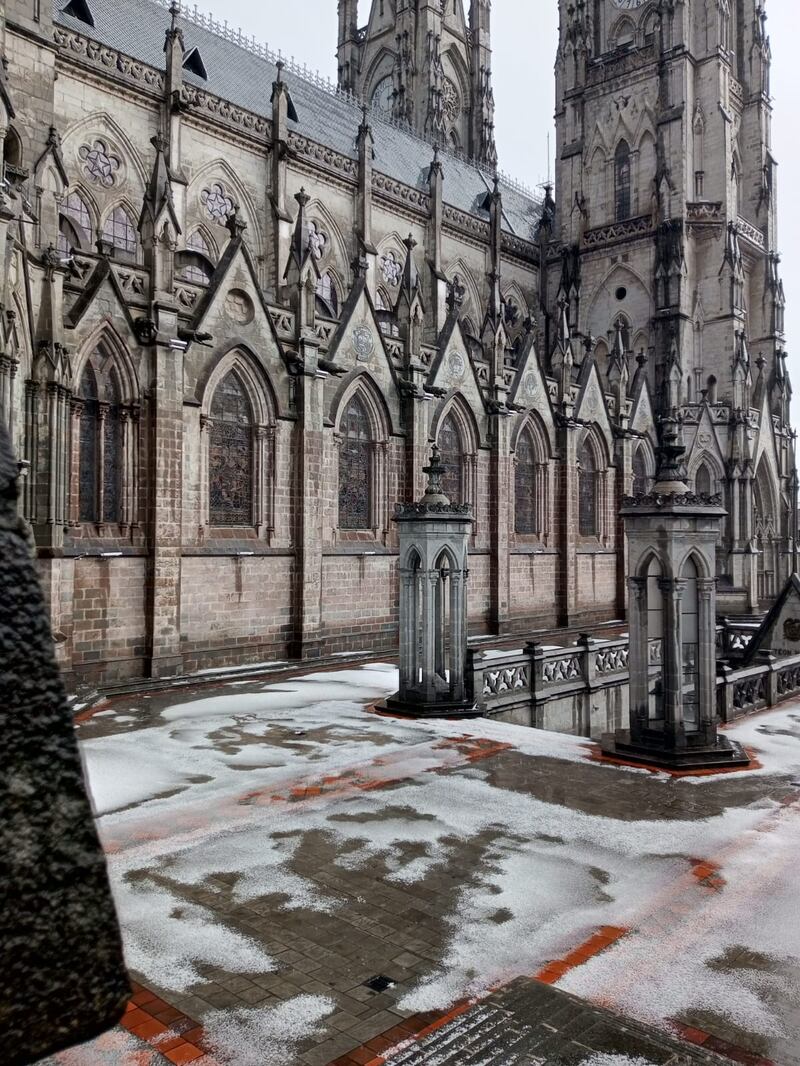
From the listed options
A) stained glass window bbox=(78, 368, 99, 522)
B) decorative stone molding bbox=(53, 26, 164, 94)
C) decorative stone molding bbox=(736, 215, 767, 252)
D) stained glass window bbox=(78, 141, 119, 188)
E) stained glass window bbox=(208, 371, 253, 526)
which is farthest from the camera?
decorative stone molding bbox=(736, 215, 767, 252)

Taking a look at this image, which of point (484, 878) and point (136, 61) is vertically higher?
point (136, 61)

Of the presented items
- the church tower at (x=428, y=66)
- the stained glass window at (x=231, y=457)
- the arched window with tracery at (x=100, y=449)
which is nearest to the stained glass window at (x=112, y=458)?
the arched window with tracery at (x=100, y=449)

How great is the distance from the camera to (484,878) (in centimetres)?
655

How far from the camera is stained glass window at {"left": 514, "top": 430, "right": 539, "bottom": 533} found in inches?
Answer: 1110

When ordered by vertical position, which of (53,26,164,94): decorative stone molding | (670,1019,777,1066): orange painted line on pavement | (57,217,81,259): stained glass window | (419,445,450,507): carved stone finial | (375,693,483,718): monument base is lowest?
(375,693,483,718): monument base

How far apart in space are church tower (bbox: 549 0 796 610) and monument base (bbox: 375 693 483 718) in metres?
24.4

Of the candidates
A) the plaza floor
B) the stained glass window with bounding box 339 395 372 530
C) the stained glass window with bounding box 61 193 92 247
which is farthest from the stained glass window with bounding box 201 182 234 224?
the plaza floor

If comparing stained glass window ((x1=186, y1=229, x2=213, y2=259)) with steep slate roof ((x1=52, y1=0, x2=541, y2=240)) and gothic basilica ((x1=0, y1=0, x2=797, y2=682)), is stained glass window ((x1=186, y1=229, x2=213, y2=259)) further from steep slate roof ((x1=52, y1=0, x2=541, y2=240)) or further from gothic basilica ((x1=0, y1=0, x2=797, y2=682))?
steep slate roof ((x1=52, y1=0, x2=541, y2=240))

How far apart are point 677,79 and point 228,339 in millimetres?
29137

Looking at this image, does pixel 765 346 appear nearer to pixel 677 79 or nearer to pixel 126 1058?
pixel 677 79

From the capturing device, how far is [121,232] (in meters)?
23.6

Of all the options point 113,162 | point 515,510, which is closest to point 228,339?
point 113,162

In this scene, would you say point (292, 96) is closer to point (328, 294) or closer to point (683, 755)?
point (328, 294)

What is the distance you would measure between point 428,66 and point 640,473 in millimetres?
26416
